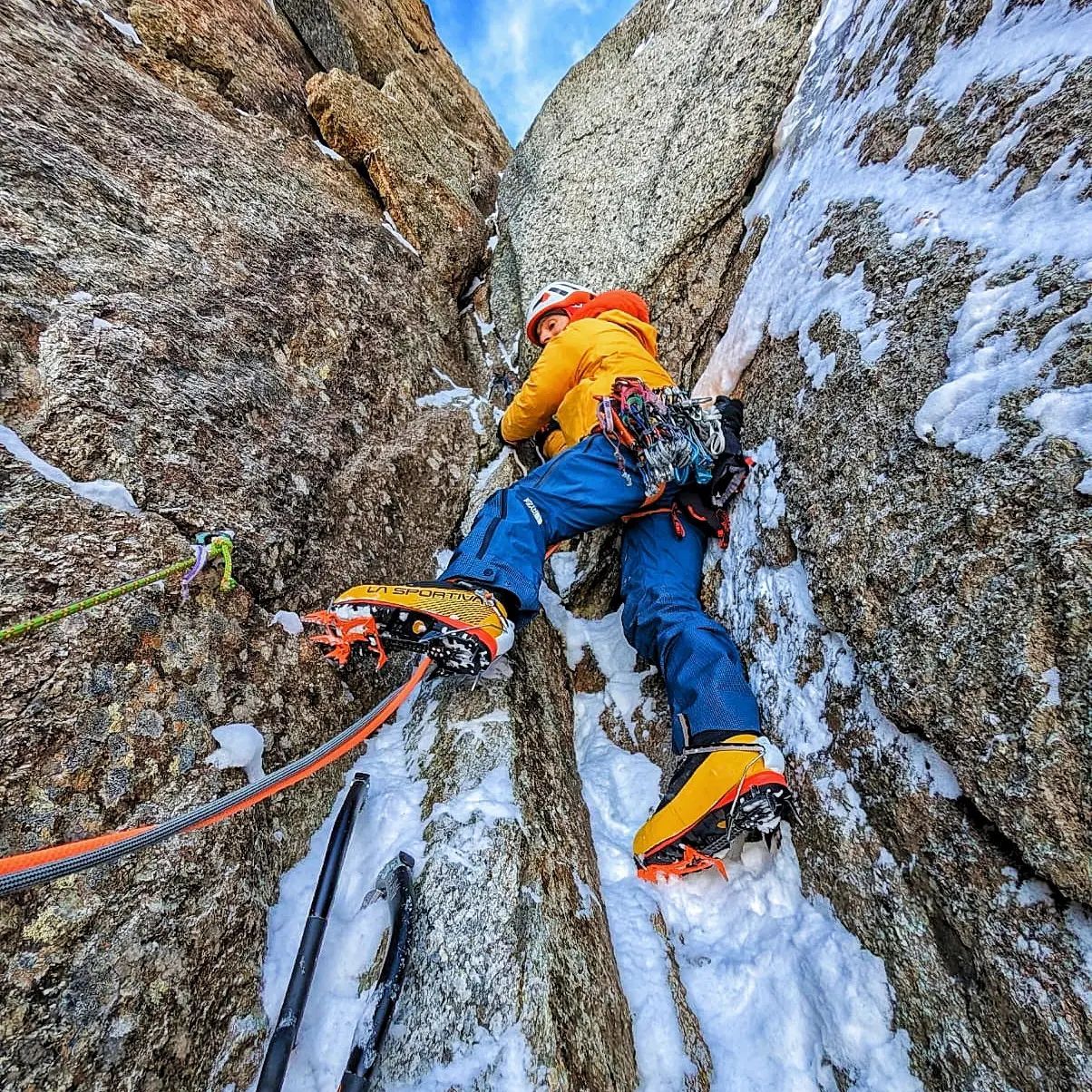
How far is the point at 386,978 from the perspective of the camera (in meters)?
2.20

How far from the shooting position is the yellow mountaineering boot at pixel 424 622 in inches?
120

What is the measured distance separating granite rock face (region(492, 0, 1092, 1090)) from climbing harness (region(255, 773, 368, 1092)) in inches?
73.6

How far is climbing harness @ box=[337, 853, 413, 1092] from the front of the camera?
1.98 metres

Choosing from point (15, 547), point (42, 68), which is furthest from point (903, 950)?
point (42, 68)

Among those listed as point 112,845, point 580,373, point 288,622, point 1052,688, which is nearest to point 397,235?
point 580,373

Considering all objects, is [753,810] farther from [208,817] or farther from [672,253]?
[672,253]

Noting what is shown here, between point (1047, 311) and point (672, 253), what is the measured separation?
4.46 meters

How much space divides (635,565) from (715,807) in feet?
5.83

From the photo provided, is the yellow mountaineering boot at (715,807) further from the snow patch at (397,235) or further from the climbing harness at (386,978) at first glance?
the snow patch at (397,235)

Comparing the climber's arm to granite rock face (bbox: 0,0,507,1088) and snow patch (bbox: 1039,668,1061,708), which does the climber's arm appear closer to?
granite rock face (bbox: 0,0,507,1088)

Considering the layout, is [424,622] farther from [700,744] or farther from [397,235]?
[397,235]

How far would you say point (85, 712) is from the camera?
2299 millimetres

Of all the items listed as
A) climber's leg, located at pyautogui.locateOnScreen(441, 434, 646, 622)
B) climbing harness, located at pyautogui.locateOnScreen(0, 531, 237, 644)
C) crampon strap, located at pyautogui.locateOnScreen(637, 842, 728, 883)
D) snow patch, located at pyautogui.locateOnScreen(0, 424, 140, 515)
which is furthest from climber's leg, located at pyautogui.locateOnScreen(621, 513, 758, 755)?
snow patch, located at pyautogui.locateOnScreen(0, 424, 140, 515)

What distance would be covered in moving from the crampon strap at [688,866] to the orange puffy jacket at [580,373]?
2.88 meters
